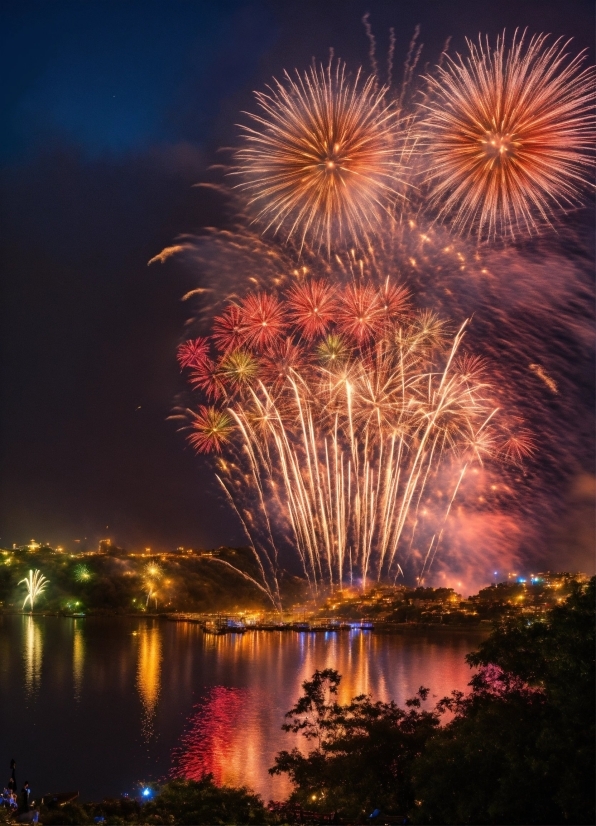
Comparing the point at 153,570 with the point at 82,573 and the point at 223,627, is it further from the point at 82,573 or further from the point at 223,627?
the point at 223,627

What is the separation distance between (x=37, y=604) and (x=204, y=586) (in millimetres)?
12874

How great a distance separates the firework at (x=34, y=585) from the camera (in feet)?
191

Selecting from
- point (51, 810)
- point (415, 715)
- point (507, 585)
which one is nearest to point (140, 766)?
point (51, 810)

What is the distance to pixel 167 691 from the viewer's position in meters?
26.2

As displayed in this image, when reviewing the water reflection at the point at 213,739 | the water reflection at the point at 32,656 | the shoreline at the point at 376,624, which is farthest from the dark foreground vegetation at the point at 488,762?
the shoreline at the point at 376,624

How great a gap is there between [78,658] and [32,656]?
6.31 ft

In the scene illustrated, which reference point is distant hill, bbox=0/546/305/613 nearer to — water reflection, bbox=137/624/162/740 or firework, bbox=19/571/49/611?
firework, bbox=19/571/49/611

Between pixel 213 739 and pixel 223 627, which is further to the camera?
pixel 223 627

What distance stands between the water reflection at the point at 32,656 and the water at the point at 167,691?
0.06 meters

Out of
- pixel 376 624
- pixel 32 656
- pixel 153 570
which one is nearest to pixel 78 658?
pixel 32 656

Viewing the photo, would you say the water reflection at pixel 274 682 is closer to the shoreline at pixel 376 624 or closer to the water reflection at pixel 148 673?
the water reflection at pixel 148 673

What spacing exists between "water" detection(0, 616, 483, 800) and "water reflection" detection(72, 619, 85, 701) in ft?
0.21

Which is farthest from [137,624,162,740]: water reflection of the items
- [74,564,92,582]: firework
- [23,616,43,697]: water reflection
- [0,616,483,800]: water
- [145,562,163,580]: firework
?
[145,562,163,580]: firework

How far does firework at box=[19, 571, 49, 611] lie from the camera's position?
58219 millimetres
